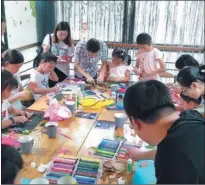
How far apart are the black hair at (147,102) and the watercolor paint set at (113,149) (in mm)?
486

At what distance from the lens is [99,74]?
2.94 meters

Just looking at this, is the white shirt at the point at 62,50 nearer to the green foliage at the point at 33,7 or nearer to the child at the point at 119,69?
the child at the point at 119,69

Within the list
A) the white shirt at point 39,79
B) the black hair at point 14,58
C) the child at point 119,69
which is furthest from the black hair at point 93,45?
the black hair at point 14,58

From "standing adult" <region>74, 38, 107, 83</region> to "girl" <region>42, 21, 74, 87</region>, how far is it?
0.20m

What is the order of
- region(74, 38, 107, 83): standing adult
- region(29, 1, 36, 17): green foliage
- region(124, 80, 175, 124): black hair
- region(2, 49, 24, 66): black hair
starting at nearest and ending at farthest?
region(124, 80, 175, 124): black hair, region(2, 49, 24, 66): black hair, region(74, 38, 107, 83): standing adult, region(29, 1, 36, 17): green foliage

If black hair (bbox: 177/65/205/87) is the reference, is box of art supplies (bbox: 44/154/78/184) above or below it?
below

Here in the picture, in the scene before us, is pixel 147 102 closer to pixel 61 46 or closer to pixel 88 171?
pixel 88 171

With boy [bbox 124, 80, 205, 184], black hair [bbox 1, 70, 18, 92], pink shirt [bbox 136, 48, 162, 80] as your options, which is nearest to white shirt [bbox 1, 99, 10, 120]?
black hair [bbox 1, 70, 18, 92]

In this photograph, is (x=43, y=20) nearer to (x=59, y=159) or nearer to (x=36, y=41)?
(x=36, y=41)

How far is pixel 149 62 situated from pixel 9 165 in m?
2.41

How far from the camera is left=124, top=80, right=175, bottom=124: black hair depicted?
915 mm

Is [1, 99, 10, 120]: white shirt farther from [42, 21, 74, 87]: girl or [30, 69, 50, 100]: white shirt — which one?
[42, 21, 74, 87]: girl

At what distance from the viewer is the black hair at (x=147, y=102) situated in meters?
0.92

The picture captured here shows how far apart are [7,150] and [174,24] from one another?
11.7 ft
